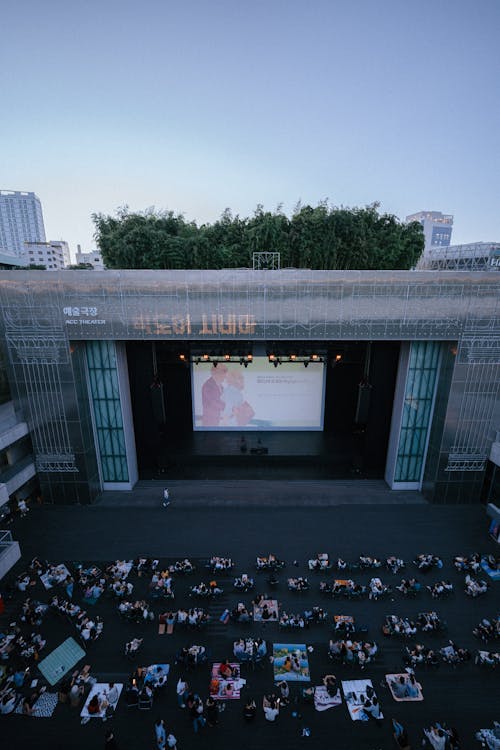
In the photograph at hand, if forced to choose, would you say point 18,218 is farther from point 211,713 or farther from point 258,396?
point 211,713

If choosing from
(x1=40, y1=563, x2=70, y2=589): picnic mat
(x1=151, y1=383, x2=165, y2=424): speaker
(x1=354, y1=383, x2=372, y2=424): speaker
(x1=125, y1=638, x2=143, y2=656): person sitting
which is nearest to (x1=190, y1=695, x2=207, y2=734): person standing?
(x1=125, y1=638, x2=143, y2=656): person sitting

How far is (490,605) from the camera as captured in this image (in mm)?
12242

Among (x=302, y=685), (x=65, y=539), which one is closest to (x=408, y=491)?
(x=302, y=685)

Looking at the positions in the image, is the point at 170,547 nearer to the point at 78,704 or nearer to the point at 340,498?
the point at 78,704

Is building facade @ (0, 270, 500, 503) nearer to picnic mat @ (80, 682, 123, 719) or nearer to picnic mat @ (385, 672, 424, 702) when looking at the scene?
picnic mat @ (80, 682, 123, 719)

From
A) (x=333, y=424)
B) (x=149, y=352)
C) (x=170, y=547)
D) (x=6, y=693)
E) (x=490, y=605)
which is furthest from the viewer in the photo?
(x=333, y=424)

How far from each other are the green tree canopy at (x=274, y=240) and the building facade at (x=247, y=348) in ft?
34.6

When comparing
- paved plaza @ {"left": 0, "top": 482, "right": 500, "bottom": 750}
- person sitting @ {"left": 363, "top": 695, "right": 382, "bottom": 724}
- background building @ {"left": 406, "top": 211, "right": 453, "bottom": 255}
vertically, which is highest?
background building @ {"left": 406, "top": 211, "right": 453, "bottom": 255}

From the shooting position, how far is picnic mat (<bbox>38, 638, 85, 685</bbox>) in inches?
393

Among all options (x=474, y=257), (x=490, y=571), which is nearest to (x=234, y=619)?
(x=490, y=571)

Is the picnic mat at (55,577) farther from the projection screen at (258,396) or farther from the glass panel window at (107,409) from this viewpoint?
the projection screen at (258,396)

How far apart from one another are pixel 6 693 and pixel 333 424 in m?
18.1

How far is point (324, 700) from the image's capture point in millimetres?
9219

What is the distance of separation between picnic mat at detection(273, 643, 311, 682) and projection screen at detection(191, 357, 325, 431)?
1202cm
